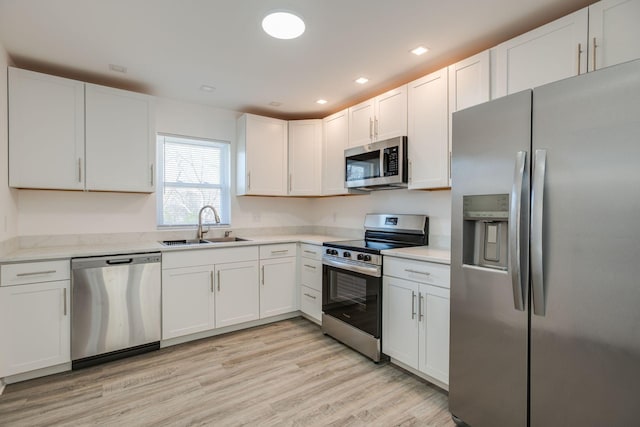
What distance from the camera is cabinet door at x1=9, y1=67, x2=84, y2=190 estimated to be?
8.26 ft

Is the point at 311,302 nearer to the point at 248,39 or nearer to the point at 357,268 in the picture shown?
the point at 357,268

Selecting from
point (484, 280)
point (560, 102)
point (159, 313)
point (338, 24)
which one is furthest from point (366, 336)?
point (338, 24)

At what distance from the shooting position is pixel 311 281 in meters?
3.51

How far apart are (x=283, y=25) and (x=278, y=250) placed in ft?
7.33

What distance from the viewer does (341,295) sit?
119 inches

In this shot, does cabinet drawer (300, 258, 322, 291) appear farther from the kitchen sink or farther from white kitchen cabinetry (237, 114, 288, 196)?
white kitchen cabinetry (237, 114, 288, 196)

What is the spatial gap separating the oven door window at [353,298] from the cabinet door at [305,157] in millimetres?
1159

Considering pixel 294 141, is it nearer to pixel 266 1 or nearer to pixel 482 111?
pixel 266 1

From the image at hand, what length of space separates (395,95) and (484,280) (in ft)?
6.15

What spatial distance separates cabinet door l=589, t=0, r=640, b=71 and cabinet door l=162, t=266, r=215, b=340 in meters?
3.28

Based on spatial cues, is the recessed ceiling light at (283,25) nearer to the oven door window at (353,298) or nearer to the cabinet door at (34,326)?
the oven door window at (353,298)

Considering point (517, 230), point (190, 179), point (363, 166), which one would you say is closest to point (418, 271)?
point (517, 230)

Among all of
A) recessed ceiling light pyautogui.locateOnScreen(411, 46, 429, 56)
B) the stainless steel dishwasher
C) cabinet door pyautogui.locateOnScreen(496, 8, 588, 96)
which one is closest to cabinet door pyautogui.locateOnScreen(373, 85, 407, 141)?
recessed ceiling light pyautogui.locateOnScreen(411, 46, 429, 56)

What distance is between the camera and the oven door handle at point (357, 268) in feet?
8.54
